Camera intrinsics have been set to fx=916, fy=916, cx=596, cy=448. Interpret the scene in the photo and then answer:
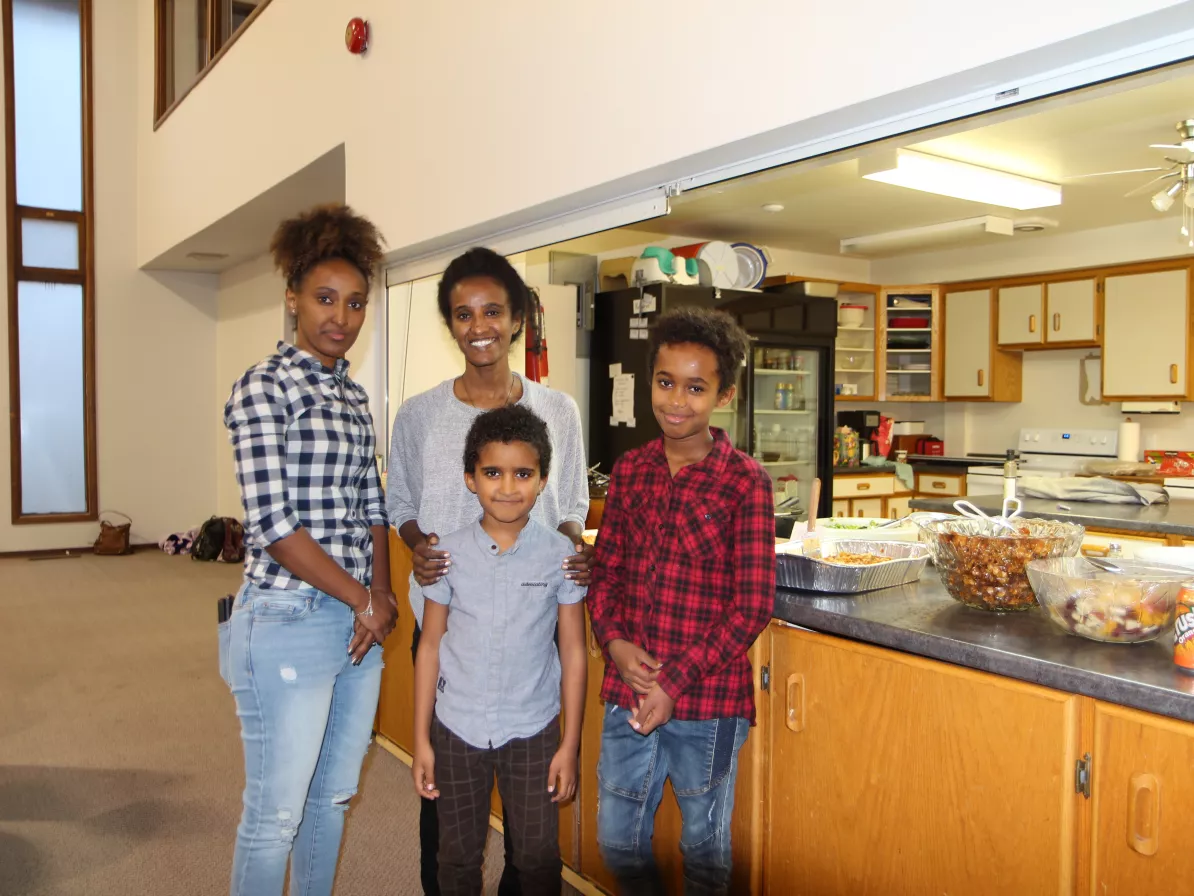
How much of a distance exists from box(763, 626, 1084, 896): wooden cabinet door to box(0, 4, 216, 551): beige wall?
23.3 feet

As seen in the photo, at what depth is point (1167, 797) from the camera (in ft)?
3.86

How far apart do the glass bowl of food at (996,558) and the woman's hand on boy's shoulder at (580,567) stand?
0.65m

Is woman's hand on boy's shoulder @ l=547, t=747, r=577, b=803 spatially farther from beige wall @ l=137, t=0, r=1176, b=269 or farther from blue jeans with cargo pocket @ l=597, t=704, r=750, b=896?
beige wall @ l=137, t=0, r=1176, b=269

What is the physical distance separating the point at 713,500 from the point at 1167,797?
0.75 meters

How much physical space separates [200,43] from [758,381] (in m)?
4.43

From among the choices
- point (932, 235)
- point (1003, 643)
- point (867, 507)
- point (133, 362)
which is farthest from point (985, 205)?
point (133, 362)

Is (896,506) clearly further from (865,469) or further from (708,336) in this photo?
(708,336)

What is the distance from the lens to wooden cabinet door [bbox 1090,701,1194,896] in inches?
45.9

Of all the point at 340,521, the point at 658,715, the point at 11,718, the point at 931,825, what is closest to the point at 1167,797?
the point at 931,825

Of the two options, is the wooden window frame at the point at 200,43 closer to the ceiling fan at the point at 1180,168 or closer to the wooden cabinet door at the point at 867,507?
the ceiling fan at the point at 1180,168

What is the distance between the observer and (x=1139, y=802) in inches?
47.8

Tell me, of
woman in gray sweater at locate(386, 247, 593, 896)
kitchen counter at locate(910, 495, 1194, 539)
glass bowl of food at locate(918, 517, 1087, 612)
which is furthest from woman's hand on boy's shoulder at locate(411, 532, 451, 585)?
kitchen counter at locate(910, 495, 1194, 539)

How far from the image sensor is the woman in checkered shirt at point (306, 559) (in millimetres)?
1431

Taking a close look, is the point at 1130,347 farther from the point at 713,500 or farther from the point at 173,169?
the point at 173,169
